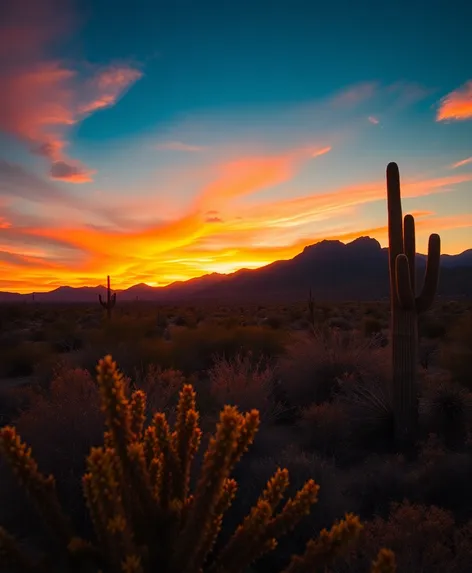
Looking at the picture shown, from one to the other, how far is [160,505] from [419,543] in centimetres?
290

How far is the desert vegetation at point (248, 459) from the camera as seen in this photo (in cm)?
222

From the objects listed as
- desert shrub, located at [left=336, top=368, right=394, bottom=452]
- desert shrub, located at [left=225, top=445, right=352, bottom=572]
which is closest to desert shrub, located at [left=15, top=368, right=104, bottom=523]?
desert shrub, located at [left=225, top=445, right=352, bottom=572]

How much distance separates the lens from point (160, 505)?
2582mm

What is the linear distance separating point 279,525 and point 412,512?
284 centimetres

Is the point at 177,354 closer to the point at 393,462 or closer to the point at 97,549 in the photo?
the point at 393,462

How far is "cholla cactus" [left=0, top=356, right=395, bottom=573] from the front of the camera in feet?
6.76

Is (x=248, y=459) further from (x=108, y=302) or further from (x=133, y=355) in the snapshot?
(x=108, y=302)

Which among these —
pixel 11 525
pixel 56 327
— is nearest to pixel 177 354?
pixel 11 525

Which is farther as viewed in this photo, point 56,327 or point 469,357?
point 56,327

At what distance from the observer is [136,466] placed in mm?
2262

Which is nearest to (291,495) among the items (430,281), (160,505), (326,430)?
(326,430)

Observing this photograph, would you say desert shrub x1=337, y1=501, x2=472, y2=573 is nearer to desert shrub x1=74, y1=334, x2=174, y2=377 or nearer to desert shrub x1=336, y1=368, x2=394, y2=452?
desert shrub x1=336, y1=368, x2=394, y2=452

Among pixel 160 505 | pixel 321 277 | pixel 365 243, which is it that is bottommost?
pixel 160 505

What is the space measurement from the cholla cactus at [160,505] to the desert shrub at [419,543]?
79.0 inches
